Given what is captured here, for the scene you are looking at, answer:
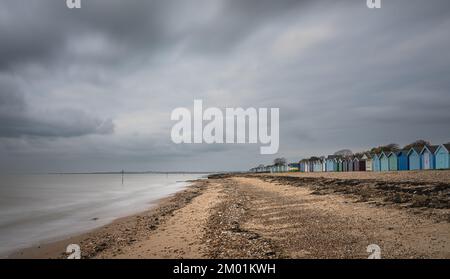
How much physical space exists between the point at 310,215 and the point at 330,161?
94687 mm

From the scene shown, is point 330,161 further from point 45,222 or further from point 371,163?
point 45,222

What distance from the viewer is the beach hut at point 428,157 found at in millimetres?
52125

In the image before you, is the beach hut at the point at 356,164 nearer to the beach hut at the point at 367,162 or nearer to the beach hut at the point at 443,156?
the beach hut at the point at 367,162

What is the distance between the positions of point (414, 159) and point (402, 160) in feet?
10.4

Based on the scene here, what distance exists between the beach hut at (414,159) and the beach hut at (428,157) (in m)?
0.94

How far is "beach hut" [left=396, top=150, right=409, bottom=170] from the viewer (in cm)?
5957

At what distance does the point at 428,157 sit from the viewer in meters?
53.2

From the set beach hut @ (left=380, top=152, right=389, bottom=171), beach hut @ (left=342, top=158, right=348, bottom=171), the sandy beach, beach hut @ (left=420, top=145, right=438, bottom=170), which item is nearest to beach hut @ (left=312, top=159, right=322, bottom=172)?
beach hut @ (left=342, top=158, right=348, bottom=171)

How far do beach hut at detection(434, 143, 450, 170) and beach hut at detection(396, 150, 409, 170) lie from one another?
27.7 ft

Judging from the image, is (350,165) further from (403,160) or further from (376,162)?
(403,160)

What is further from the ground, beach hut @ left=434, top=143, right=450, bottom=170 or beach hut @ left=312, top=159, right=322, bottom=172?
beach hut @ left=434, top=143, right=450, bottom=170

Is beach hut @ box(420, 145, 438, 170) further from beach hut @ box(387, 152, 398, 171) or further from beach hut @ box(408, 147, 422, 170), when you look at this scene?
beach hut @ box(387, 152, 398, 171)
